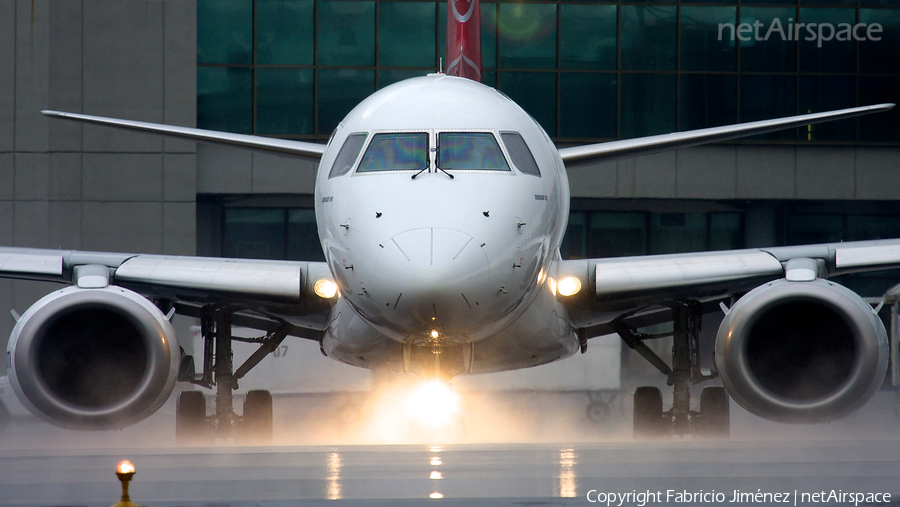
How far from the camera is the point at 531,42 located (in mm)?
27750

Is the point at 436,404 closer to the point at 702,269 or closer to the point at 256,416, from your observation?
the point at 256,416

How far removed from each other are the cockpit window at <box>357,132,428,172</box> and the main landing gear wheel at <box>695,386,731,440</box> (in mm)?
6172

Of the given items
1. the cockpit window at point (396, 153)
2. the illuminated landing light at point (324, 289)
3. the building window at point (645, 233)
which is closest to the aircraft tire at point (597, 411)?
the illuminated landing light at point (324, 289)

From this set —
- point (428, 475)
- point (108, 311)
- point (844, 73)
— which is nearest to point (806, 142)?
point (844, 73)

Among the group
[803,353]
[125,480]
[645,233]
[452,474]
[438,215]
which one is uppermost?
[645,233]

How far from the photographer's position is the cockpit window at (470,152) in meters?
9.09

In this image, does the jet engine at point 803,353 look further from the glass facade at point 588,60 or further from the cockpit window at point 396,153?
the glass facade at point 588,60

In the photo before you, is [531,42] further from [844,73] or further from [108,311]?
[108,311]

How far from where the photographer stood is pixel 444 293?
7.84 m

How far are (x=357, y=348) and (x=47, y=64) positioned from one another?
709 inches

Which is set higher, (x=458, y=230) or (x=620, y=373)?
(x=458, y=230)

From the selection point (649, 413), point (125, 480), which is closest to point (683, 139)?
point (649, 413)

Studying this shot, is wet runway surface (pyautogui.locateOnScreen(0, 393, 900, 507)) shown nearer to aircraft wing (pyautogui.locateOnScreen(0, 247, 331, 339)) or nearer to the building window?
aircraft wing (pyautogui.locateOnScreen(0, 247, 331, 339))

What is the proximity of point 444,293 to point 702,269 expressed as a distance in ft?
15.2
